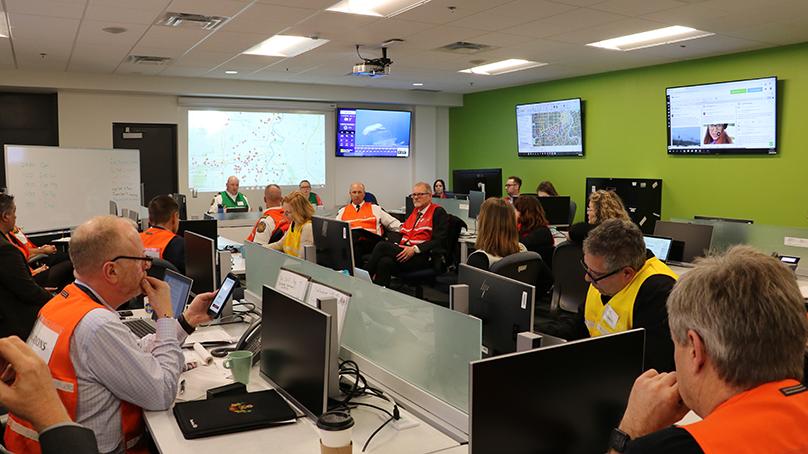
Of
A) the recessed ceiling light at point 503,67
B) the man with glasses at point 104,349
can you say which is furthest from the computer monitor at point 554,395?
the recessed ceiling light at point 503,67

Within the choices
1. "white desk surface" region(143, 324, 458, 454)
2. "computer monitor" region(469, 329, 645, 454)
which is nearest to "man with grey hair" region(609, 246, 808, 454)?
"computer monitor" region(469, 329, 645, 454)

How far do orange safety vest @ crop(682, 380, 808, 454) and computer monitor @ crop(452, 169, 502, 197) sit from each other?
876cm

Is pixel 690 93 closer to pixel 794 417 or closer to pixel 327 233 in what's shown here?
pixel 327 233

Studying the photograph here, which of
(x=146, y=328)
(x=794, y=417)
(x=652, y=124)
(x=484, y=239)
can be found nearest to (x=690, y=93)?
(x=652, y=124)

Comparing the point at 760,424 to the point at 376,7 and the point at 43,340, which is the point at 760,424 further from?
the point at 376,7

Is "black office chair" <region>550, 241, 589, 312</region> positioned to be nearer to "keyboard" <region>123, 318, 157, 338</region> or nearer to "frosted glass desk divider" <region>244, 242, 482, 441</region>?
"frosted glass desk divider" <region>244, 242, 482, 441</region>

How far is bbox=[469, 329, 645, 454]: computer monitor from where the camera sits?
1476 mm

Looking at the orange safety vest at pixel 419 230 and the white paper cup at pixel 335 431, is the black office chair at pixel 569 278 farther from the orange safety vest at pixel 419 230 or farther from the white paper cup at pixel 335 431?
the white paper cup at pixel 335 431

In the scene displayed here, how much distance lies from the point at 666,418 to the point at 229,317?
258 centimetres

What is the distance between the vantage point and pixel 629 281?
2.47m

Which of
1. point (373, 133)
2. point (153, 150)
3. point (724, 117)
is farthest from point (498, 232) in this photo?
point (373, 133)

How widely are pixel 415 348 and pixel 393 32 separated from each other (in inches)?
183

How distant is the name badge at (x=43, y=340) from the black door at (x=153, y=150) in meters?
8.51

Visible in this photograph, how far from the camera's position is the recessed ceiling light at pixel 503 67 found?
8.36m
